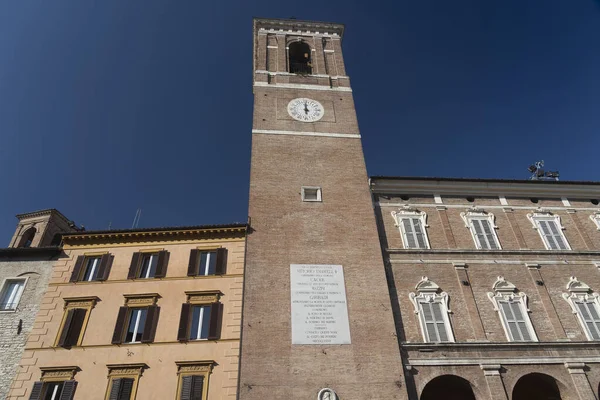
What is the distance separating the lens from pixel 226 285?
19609mm

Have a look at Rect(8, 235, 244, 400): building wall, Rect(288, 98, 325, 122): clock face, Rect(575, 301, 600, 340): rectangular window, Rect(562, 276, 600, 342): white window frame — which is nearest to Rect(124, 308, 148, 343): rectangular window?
Rect(8, 235, 244, 400): building wall

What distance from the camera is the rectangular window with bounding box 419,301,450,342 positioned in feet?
61.2

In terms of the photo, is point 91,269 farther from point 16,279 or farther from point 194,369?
point 194,369

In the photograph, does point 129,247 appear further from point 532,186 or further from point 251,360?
point 532,186

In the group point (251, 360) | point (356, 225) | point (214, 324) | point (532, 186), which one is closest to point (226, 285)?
point (214, 324)

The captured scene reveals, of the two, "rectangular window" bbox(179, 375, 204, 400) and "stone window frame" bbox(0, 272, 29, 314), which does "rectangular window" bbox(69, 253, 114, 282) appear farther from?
"rectangular window" bbox(179, 375, 204, 400)

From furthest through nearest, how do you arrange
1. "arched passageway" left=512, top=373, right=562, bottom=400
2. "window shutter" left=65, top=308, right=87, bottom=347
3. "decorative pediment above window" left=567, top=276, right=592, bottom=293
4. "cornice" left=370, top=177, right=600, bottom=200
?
"cornice" left=370, top=177, right=600, bottom=200 < "decorative pediment above window" left=567, top=276, right=592, bottom=293 < "arched passageway" left=512, top=373, right=562, bottom=400 < "window shutter" left=65, top=308, right=87, bottom=347

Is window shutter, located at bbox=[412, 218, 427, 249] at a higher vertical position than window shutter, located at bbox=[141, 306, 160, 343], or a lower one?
higher

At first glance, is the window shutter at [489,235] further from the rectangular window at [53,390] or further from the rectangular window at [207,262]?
the rectangular window at [53,390]

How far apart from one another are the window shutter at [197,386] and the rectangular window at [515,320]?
13.1 metres

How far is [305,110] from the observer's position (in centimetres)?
2772

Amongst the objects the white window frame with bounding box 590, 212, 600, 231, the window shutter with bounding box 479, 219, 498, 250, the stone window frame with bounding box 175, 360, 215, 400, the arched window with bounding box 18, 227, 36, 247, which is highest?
the arched window with bounding box 18, 227, 36, 247

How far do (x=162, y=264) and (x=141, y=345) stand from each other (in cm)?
398

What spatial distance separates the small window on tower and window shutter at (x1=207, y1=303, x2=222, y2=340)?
7.44m
